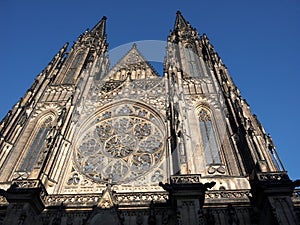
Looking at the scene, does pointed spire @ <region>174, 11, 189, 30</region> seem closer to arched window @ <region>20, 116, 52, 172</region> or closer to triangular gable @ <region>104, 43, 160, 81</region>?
triangular gable @ <region>104, 43, 160, 81</region>

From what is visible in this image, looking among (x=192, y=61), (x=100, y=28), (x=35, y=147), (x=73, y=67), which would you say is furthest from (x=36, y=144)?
(x=100, y=28)

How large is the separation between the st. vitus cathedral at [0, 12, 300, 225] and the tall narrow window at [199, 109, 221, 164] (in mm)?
49

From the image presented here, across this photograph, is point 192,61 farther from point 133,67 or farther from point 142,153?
point 142,153

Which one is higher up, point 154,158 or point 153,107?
point 153,107

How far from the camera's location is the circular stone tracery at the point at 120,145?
43.3 ft

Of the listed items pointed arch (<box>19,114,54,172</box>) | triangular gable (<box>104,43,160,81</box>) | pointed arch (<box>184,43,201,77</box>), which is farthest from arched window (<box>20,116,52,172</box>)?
pointed arch (<box>184,43,201,77</box>)

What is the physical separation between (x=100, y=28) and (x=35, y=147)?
823 inches

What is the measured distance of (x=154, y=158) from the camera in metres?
13.7

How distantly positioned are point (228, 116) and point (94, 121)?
748 cm

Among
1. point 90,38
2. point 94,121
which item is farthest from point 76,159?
point 90,38

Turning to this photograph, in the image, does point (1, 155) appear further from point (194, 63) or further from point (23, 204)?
point (194, 63)

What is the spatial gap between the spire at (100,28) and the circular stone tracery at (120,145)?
52.3 feet

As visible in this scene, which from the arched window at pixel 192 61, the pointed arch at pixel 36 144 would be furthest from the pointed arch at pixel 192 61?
the pointed arch at pixel 36 144

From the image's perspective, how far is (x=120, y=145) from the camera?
47.6 feet
